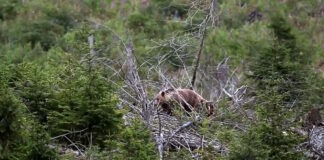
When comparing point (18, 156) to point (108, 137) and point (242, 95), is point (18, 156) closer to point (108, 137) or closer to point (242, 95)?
point (108, 137)

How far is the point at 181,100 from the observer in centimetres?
756

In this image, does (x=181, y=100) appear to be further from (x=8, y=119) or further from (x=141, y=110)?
(x=8, y=119)

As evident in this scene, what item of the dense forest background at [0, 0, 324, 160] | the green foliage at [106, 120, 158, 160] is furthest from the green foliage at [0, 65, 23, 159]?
the green foliage at [106, 120, 158, 160]

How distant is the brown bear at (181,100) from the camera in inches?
293

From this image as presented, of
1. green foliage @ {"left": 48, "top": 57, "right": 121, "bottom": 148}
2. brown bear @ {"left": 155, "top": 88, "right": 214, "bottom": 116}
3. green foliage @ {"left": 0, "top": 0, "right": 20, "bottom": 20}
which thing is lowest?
green foliage @ {"left": 0, "top": 0, "right": 20, "bottom": 20}

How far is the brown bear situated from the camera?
7452 mm

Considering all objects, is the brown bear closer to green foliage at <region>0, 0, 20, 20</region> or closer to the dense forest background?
the dense forest background

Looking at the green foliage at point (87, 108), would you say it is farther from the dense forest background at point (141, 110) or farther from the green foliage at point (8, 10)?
the green foliage at point (8, 10)

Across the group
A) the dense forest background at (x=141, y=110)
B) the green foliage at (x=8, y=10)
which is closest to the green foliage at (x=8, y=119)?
the dense forest background at (x=141, y=110)

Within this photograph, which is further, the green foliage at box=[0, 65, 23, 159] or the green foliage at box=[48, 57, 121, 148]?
the green foliage at box=[48, 57, 121, 148]

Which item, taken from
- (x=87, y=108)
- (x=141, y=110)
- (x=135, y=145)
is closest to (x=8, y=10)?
(x=141, y=110)

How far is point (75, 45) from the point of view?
6.79 meters

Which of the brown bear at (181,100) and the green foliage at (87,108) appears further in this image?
the brown bear at (181,100)

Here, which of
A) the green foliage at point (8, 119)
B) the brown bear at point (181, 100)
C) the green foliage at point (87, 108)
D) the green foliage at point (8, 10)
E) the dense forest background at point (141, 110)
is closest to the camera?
the green foliage at point (8, 119)
